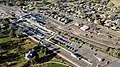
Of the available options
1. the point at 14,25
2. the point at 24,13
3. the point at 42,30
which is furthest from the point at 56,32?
the point at 24,13

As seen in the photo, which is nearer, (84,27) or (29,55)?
(29,55)

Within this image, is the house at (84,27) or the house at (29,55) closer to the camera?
the house at (29,55)

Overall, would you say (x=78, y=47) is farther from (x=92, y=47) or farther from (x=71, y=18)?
(x=71, y=18)

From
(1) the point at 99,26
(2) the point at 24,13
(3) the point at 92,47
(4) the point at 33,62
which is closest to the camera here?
(4) the point at 33,62

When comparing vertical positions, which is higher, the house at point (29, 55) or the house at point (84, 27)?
the house at point (84, 27)

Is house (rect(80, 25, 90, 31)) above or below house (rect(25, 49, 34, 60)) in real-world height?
above

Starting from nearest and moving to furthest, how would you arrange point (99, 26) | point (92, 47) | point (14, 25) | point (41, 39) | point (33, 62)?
point (33, 62)
point (92, 47)
point (41, 39)
point (99, 26)
point (14, 25)

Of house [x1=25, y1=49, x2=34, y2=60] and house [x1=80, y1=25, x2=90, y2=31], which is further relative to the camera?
house [x1=80, y1=25, x2=90, y2=31]

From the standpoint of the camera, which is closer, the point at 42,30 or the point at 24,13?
the point at 42,30

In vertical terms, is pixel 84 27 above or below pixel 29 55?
above
